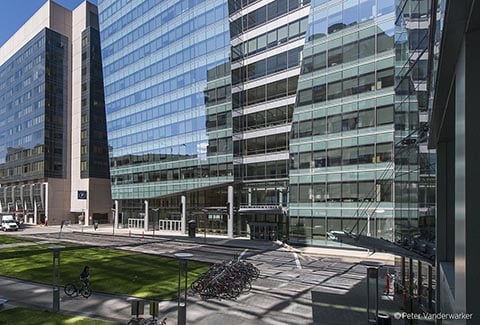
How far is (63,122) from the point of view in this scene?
8644 centimetres

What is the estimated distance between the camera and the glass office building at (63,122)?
272 ft

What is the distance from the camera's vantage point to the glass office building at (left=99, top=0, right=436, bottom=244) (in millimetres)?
37844

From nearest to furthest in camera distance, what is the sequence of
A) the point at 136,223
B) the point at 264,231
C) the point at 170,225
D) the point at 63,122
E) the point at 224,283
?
1. the point at 224,283
2. the point at 264,231
3. the point at 170,225
4. the point at 136,223
5. the point at 63,122

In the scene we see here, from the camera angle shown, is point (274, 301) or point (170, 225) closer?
point (274, 301)

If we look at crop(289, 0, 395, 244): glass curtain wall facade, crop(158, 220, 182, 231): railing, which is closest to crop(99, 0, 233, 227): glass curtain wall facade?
crop(158, 220, 182, 231): railing

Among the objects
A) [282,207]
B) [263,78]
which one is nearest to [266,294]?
[282,207]

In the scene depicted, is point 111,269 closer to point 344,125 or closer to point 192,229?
point 192,229

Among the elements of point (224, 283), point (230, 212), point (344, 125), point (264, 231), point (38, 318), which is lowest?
point (264, 231)

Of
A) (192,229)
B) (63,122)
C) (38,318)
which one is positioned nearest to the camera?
(38,318)

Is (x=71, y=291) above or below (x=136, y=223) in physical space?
above

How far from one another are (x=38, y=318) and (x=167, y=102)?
154ft

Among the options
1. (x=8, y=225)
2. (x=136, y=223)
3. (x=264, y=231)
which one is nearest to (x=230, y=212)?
(x=264, y=231)
